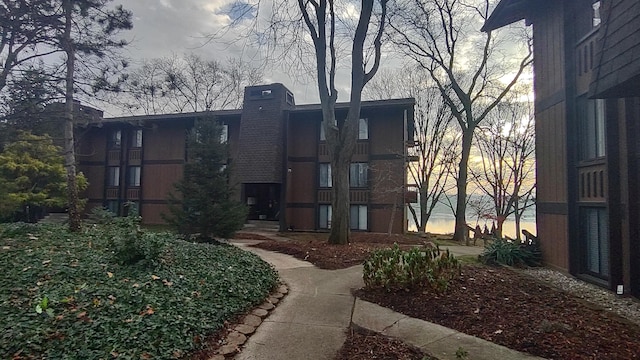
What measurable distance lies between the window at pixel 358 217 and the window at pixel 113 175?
1503 centimetres

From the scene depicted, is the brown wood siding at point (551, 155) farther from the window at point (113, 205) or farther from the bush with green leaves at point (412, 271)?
the window at point (113, 205)

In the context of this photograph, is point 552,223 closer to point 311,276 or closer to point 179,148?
point 311,276

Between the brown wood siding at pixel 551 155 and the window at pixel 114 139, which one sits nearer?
the brown wood siding at pixel 551 155

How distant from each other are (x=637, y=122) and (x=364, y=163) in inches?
510

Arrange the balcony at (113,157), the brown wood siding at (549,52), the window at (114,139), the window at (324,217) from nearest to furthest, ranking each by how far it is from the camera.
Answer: the brown wood siding at (549,52) < the window at (324,217) < the balcony at (113,157) < the window at (114,139)

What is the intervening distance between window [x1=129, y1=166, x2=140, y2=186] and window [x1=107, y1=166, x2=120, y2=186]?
0.97m

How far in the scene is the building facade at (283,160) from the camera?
59.3 feet

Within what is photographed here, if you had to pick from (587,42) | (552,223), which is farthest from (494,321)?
(587,42)

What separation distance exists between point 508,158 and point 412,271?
1918cm

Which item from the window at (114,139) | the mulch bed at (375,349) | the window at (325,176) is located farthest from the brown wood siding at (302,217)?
the mulch bed at (375,349)

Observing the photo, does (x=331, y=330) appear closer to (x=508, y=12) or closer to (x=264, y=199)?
(x=508, y=12)

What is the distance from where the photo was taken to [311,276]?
25.2 feet

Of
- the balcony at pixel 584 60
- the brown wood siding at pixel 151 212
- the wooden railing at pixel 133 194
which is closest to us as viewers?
the balcony at pixel 584 60

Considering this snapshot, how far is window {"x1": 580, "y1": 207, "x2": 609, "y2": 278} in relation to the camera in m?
6.72
